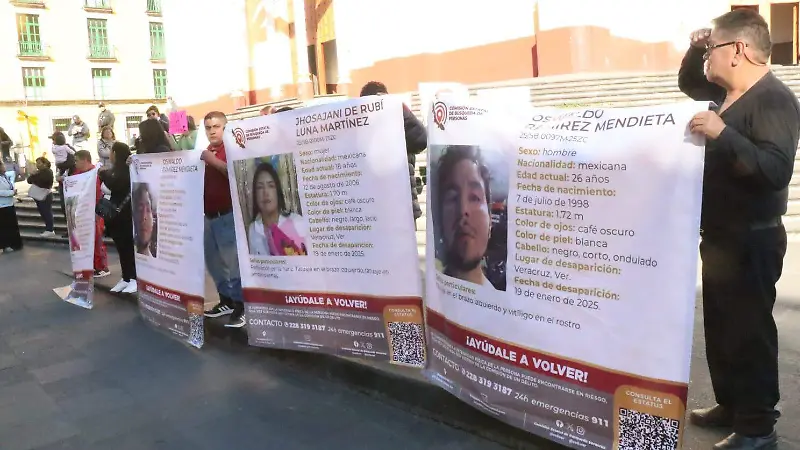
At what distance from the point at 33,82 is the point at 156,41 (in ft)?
29.7

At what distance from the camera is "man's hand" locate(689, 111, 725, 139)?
2.51 metres

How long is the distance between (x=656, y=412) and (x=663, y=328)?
0.34 m

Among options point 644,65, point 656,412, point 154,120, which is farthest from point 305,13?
point 656,412

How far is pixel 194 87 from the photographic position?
28.1 m

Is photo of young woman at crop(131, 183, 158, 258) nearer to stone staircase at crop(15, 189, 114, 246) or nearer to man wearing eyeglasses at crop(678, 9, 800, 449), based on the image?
man wearing eyeglasses at crop(678, 9, 800, 449)

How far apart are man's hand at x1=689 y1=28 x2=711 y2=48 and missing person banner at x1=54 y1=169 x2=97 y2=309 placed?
Answer: 6046mm

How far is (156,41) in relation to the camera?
49.2 meters

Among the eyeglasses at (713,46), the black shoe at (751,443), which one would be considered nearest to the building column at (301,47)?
the eyeglasses at (713,46)

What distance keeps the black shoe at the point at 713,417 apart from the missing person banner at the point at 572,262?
2.20 feet

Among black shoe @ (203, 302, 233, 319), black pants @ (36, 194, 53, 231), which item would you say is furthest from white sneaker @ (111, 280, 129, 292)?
black pants @ (36, 194, 53, 231)

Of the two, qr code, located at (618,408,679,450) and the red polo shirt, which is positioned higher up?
the red polo shirt

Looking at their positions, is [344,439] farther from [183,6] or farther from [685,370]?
[183,6]

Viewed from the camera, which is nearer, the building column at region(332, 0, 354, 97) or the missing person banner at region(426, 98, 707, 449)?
the missing person banner at region(426, 98, 707, 449)

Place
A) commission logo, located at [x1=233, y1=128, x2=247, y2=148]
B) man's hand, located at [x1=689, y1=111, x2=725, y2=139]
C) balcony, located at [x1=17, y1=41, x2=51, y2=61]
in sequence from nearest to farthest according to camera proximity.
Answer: man's hand, located at [x1=689, y1=111, x2=725, y2=139] < commission logo, located at [x1=233, y1=128, x2=247, y2=148] < balcony, located at [x1=17, y1=41, x2=51, y2=61]
